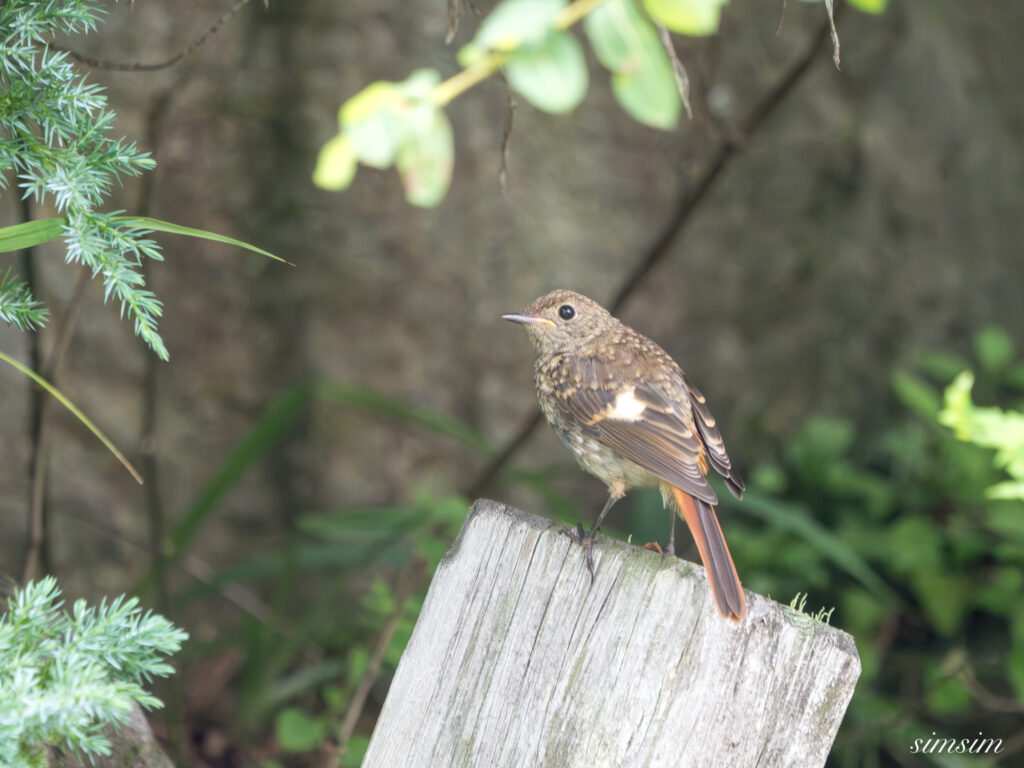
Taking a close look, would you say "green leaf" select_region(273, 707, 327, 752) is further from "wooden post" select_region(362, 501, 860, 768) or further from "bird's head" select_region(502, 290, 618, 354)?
"wooden post" select_region(362, 501, 860, 768)

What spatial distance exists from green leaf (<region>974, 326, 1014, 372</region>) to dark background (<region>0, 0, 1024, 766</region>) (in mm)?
195

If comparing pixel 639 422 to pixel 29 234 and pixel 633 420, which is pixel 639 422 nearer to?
pixel 633 420

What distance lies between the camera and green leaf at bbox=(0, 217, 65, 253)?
178 centimetres

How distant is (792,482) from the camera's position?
15.9 feet

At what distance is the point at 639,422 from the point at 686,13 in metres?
1.82

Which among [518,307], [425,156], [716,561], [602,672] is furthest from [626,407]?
[518,307]

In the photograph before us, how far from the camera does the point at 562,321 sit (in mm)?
3264

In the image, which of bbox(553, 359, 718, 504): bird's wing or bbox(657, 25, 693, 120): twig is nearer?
bbox(657, 25, 693, 120): twig

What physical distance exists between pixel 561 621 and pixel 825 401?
3.71 m

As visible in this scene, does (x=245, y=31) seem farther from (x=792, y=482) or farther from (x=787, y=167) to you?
(x=792, y=482)

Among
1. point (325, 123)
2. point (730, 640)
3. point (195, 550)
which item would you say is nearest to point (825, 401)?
point (325, 123)

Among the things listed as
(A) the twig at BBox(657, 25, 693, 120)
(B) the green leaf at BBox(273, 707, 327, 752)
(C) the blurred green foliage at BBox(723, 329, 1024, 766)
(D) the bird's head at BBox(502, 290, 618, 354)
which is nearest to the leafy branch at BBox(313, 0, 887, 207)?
(A) the twig at BBox(657, 25, 693, 120)

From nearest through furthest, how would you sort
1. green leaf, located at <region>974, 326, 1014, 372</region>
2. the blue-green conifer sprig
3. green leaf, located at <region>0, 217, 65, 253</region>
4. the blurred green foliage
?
the blue-green conifer sprig, green leaf, located at <region>0, 217, 65, 253</region>, the blurred green foliage, green leaf, located at <region>974, 326, 1014, 372</region>

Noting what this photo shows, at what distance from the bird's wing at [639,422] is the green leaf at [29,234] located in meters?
1.48
